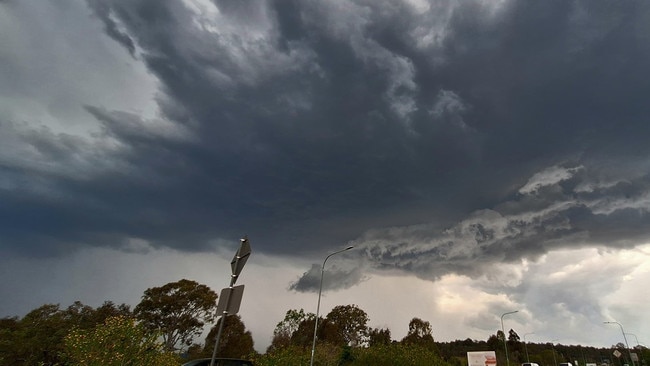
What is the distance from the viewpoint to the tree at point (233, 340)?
5684 cm

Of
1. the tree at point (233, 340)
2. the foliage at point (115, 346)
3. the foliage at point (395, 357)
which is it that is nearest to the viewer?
the foliage at point (115, 346)

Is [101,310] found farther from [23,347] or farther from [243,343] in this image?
[243,343]

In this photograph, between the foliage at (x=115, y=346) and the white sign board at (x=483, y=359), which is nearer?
the foliage at (x=115, y=346)

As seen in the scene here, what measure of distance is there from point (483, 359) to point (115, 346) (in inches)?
2397

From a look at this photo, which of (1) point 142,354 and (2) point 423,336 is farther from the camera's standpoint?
(2) point 423,336

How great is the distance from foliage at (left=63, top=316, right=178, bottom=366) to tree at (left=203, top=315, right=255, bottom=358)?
125 feet

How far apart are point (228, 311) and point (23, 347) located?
48263mm

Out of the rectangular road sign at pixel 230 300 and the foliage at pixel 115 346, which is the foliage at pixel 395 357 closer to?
Answer: the foliage at pixel 115 346

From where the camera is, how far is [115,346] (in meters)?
18.5

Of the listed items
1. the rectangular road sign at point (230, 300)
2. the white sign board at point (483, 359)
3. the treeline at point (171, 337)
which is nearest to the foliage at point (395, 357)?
the treeline at point (171, 337)

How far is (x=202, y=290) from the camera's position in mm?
56469

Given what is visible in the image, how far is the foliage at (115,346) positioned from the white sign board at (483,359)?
189 ft

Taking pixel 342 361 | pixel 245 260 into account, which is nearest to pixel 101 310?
pixel 342 361

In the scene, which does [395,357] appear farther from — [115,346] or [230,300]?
[230,300]
